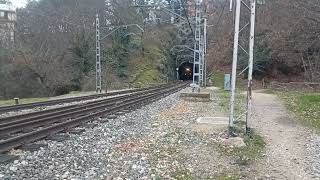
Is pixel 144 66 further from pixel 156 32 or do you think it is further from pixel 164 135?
pixel 164 135

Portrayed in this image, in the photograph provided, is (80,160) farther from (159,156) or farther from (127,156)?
(159,156)

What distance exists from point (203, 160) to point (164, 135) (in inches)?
127

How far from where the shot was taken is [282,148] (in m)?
10.8

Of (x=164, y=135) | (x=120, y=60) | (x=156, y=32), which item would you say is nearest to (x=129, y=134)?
(x=164, y=135)

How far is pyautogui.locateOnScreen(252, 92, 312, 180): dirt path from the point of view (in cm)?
812

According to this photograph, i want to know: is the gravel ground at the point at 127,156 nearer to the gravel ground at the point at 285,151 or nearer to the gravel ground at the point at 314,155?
the gravel ground at the point at 285,151

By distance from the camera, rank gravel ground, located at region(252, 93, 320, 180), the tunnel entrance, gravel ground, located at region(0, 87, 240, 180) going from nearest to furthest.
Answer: gravel ground, located at region(0, 87, 240, 180) < gravel ground, located at region(252, 93, 320, 180) < the tunnel entrance

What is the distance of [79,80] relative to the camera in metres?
54.6

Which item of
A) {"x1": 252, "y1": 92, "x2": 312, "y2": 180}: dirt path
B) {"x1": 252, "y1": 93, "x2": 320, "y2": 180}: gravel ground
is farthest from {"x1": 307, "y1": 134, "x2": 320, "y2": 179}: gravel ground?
{"x1": 252, "y1": 92, "x2": 312, "y2": 180}: dirt path

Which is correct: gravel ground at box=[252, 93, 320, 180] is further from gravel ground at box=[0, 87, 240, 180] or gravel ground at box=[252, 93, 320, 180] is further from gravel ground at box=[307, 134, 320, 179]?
gravel ground at box=[0, 87, 240, 180]

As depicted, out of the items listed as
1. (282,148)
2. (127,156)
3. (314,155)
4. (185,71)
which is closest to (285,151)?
(282,148)

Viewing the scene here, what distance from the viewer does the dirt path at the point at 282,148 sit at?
8125 millimetres

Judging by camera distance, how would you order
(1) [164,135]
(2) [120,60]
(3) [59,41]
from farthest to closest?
(2) [120,60] → (3) [59,41] → (1) [164,135]

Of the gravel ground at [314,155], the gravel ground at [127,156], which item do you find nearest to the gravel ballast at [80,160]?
the gravel ground at [127,156]
